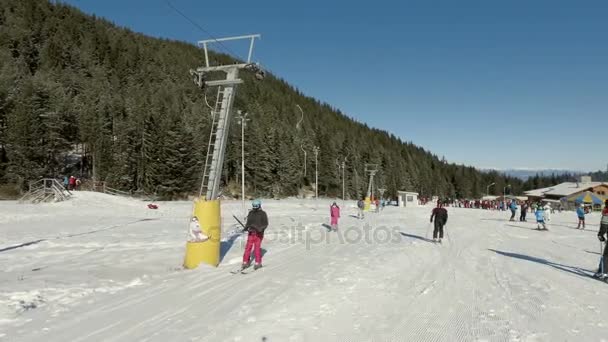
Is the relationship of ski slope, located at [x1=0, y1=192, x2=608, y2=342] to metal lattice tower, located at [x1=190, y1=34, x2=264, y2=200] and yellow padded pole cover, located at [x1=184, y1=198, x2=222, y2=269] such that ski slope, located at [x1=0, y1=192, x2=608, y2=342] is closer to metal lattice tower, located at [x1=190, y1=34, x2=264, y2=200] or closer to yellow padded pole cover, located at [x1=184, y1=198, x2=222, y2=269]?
yellow padded pole cover, located at [x1=184, y1=198, x2=222, y2=269]

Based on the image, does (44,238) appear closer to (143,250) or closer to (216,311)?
(143,250)

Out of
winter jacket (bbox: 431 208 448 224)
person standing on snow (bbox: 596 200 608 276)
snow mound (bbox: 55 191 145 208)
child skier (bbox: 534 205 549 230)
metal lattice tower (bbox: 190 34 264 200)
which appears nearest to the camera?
person standing on snow (bbox: 596 200 608 276)

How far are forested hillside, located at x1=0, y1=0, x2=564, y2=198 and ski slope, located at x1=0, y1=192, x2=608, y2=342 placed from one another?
7.53 meters

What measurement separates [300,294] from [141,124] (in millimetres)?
67519

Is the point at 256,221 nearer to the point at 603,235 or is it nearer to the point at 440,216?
the point at 440,216

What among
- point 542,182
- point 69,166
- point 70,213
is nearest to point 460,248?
point 70,213

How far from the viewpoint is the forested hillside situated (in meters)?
53.0

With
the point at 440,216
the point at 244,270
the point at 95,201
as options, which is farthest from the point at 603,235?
the point at 95,201

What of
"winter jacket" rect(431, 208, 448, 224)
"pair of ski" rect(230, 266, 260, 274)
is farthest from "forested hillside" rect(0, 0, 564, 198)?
"winter jacket" rect(431, 208, 448, 224)

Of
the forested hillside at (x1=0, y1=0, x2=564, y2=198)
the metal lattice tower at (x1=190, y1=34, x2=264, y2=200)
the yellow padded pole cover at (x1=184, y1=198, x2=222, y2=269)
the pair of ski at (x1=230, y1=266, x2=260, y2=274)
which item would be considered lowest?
the pair of ski at (x1=230, y1=266, x2=260, y2=274)

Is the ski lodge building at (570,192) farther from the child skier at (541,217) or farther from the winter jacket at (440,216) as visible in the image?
the winter jacket at (440,216)

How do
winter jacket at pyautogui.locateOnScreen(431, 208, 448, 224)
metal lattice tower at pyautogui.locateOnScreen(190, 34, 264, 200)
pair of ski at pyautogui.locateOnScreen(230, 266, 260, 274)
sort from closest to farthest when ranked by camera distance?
1. pair of ski at pyautogui.locateOnScreen(230, 266, 260, 274)
2. metal lattice tower at pyautogui.locateOnScreen(190, 34, 264, 200)
3. winter jacket at pyautogui.locateOnScreen(431, 208, 448, 224)

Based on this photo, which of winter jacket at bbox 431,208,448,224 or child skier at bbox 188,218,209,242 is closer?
child skier at bbox 188,218,209,242

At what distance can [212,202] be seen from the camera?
9.88 m
